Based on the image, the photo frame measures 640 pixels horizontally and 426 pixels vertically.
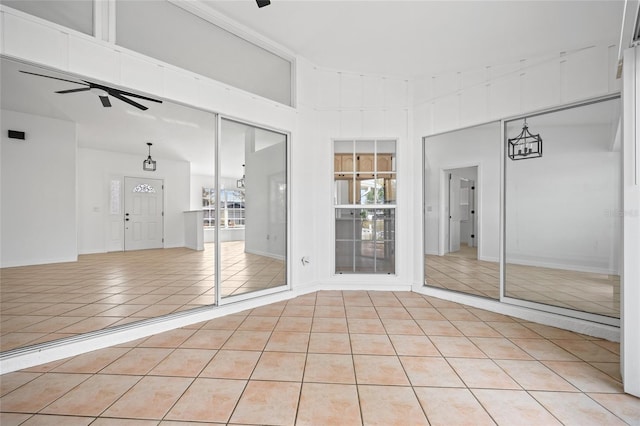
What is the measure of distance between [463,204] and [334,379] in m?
6.79

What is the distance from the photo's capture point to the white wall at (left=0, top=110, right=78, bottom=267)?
17.4 feet

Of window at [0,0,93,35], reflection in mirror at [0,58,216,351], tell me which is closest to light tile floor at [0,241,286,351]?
reflection in mirror at [0,58,216,351]

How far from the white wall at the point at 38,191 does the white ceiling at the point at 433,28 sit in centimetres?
535

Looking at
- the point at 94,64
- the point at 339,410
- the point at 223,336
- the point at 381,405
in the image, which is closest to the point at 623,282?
the point at 381,405

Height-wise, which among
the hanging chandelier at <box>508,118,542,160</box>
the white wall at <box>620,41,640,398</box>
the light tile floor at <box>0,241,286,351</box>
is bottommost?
the light tile floor at <box>0,241,286,351</box>

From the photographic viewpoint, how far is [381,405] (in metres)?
1.59

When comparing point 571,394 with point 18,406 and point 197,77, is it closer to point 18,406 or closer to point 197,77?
point 18,406

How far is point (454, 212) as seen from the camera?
6.85 meters

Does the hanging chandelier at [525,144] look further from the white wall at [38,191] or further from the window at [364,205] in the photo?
the white wall at [38,191]

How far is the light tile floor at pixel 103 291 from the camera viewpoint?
8.66 ft

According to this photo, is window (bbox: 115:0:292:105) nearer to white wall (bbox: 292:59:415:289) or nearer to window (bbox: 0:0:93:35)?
window (bbox: 0:0:93:35)

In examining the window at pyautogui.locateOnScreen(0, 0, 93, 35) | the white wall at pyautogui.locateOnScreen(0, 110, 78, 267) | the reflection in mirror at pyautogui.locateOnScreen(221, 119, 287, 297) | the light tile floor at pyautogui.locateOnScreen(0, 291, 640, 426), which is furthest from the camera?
the white wall at pyautogui.locateOnScreen(0, 110, 78, 267)

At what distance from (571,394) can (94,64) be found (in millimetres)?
3895

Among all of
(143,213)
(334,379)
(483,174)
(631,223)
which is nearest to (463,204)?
(483,174)
